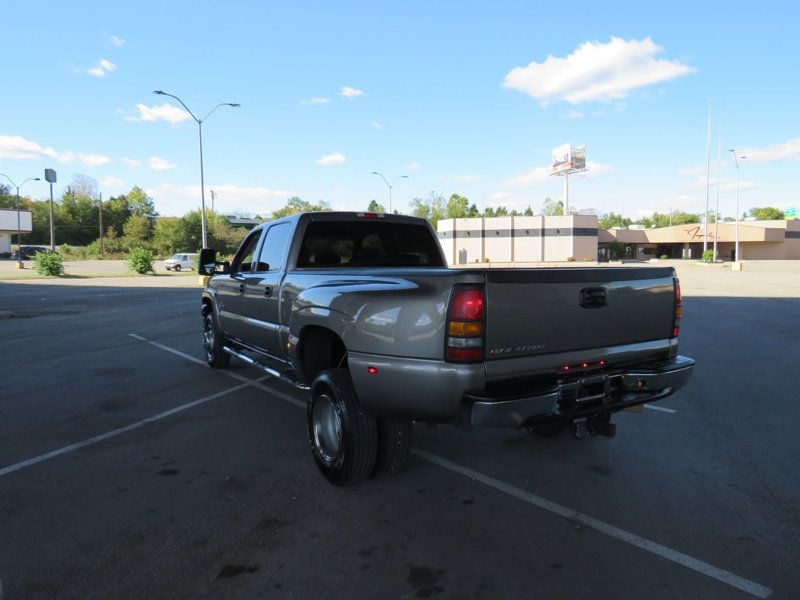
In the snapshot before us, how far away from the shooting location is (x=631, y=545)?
10.0 ft

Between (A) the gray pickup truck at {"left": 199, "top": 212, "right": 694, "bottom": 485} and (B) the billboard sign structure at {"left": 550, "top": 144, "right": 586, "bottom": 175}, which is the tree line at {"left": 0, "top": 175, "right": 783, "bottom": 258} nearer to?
(B) the billboard sign structure at {"left": 550, "top": 144, "right": 586, "bottom": 175}

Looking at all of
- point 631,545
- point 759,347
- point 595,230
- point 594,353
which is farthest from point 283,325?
point 595,230

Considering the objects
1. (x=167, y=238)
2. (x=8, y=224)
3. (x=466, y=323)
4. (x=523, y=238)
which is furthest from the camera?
(x=167, y=238)

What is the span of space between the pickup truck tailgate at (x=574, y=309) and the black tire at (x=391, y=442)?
1002 mm

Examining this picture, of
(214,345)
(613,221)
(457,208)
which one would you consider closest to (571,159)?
(457,208)

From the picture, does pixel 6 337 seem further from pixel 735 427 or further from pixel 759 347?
pixel 759 347

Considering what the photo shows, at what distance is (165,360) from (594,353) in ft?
23.2

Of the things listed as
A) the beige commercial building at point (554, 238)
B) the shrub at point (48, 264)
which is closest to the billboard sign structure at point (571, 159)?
the beige commercial building at point (554, 238)

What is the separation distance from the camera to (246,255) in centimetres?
642

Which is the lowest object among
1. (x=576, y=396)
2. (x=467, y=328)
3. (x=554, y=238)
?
(x=576, y=396)

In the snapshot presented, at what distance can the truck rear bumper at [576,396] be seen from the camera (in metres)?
2.98

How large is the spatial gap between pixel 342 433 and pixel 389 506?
57 cm

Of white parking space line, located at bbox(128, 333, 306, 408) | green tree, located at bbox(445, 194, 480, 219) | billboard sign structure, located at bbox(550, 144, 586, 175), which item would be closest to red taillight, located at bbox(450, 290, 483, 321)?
white parking space line, located at bbox(128, 333, 306, 408)

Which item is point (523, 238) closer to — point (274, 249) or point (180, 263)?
point (180, 263)
